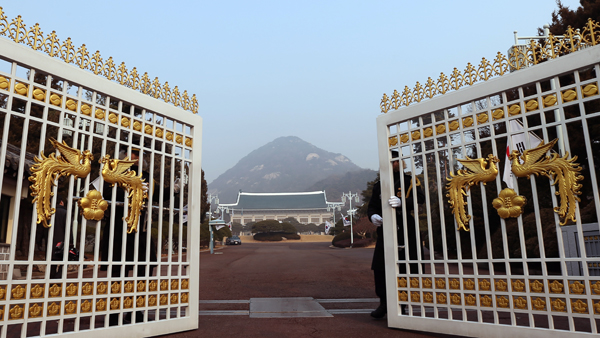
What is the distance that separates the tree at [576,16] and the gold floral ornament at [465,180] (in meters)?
8.91

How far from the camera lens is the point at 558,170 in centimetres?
354

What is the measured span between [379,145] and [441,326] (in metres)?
2.01

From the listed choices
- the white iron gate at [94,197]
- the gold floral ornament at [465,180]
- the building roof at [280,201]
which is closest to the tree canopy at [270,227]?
the building roof at [280,201]

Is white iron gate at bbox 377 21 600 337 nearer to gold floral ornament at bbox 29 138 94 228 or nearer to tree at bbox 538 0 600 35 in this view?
gold floral ornament at bbox 29 138 94 228

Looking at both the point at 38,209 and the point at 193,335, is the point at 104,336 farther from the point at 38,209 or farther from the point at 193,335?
the point at 38,209

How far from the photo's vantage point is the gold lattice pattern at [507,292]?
327 cm

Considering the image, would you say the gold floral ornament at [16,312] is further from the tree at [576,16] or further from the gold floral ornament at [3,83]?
the tree at [576,16]

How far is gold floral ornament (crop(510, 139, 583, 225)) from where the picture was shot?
11.3 feet

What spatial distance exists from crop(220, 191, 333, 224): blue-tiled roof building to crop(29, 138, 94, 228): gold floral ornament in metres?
55.9

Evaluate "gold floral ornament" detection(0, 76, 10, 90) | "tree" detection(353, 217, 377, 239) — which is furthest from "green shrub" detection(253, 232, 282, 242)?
"gold floral ornament" detection(0, 76, 10, 90)

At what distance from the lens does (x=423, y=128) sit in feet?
14.5

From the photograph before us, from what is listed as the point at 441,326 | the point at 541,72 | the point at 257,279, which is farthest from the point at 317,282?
the point at 541,72

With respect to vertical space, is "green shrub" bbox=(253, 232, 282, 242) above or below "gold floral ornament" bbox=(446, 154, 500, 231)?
below

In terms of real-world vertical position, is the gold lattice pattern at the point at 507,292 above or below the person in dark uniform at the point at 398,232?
below
